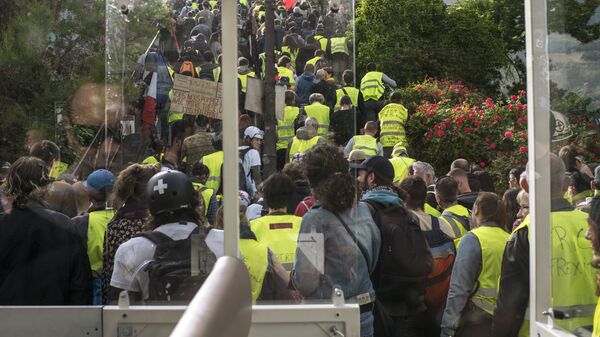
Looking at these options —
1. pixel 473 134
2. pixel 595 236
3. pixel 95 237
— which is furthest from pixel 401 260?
pixel 473 134

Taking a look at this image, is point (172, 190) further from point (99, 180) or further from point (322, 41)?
point (322, 41)

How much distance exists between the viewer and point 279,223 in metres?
3.43

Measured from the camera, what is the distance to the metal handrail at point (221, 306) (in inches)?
73.8

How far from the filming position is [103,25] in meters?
4.16

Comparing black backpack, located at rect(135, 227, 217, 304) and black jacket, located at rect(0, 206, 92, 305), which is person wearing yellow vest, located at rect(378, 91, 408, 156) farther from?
black backpack, located at rect(135, 227, 217, 304)

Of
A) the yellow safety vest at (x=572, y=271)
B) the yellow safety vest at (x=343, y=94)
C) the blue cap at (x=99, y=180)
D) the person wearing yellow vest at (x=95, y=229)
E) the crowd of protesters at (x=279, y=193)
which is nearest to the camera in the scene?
the yellow safety vest at (x=572, y=271)

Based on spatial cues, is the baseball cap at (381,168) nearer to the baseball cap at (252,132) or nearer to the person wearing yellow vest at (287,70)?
the person wearing yellow vest at (287,70)

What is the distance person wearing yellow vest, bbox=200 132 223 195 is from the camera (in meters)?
3.42

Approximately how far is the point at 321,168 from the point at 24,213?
1704 mm

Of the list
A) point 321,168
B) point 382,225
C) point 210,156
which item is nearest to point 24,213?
point 210,156

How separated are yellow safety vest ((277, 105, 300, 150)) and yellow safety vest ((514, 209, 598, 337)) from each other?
107cm

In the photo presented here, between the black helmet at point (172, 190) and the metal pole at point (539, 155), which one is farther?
the black helmet at point (172, 190)

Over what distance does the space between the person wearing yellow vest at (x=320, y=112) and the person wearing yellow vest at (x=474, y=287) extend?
2.21 metres

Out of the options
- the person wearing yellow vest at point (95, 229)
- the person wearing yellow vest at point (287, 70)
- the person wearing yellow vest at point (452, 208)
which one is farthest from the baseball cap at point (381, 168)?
the person wearing yellow vest at point (287, 70)
